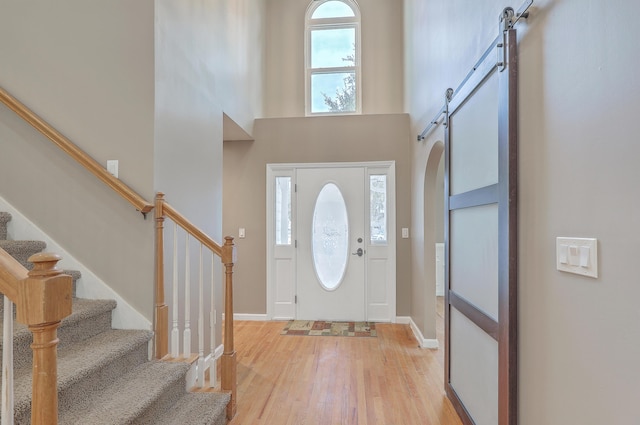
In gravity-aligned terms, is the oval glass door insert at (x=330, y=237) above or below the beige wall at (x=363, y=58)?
below

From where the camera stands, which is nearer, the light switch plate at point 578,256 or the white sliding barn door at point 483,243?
the light switch plate at point 578,256

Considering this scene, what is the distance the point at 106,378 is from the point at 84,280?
0.71m

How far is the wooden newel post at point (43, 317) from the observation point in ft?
2.65

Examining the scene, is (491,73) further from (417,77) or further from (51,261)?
(417,77)

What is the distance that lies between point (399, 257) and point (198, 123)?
2795 mm

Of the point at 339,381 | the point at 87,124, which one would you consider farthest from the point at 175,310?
the point at 339,381

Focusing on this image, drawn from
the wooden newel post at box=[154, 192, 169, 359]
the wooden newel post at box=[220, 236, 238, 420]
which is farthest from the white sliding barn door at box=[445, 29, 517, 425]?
the wooden newel post at box=[154, 192, 169, 359]

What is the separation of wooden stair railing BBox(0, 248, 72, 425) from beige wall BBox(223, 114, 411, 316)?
3.54 metres

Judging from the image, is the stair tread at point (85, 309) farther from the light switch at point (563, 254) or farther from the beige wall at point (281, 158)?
the beige wall at point (281, 158)

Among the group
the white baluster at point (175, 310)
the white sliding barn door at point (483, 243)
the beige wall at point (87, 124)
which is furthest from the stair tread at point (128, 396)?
the white sliding barn door at point (483, 243)

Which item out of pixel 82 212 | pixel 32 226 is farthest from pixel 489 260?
pixel 32 226

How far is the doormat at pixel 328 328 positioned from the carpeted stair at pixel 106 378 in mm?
1902

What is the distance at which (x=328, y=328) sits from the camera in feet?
13.3

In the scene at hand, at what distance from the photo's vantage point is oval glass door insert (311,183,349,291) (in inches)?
172
